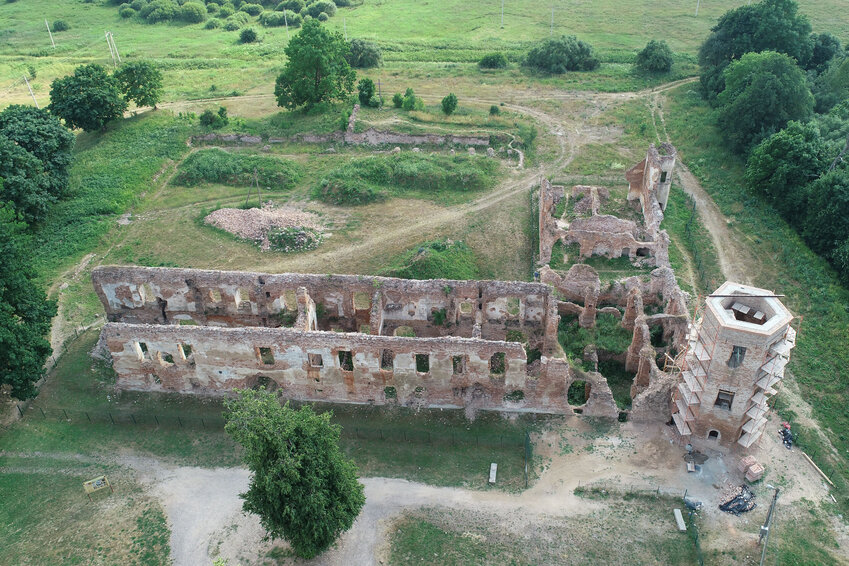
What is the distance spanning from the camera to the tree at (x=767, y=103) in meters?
56.9

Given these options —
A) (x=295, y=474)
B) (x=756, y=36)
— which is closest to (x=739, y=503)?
(x=295, y=474)

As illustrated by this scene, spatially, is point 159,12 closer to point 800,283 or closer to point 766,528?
point 800,283

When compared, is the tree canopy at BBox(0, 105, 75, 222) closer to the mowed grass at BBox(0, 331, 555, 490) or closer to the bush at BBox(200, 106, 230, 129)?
the bush at BBox(200, 106, 230, 129)

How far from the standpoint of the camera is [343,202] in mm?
54406

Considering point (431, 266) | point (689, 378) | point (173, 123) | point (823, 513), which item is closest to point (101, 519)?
point (431, 266)

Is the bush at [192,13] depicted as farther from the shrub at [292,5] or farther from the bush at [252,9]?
the shrub at [292,5]

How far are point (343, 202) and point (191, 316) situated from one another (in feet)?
61.0

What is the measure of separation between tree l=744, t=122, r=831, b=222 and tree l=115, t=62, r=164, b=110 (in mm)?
57824

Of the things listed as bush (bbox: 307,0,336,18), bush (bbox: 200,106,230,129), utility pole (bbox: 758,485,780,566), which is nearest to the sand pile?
bush (bbox: 200,106,230,129)

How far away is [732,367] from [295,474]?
18.8 meters

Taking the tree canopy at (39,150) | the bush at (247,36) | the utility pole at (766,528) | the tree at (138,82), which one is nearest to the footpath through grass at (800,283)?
the utility pole at (766,528)

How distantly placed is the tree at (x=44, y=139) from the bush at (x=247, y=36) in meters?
47.2

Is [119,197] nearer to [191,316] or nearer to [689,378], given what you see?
[191,316]

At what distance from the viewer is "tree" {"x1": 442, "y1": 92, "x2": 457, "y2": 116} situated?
66.9 meters
